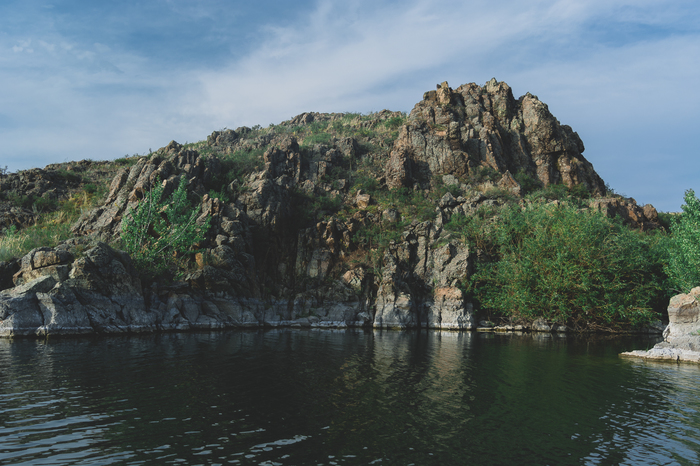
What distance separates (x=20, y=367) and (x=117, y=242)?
36.1 m

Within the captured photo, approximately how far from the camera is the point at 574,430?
1383 centimetres

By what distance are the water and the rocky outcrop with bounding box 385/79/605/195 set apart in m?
60.7

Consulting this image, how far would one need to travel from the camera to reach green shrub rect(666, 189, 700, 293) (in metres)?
37.3

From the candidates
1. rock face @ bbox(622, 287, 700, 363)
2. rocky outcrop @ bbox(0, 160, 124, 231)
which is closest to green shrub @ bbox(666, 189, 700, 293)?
rock face @ bbox(622, 287, 700, 363)

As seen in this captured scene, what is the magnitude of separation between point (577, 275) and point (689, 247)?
12.7 m

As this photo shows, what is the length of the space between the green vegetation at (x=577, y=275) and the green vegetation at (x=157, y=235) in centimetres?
3823

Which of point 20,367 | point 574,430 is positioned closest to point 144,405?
point 20,367

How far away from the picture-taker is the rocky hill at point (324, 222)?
39794 millimetres

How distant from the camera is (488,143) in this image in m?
84.6

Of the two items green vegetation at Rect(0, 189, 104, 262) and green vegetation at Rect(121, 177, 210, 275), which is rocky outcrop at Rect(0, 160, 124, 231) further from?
green vegetation at Rect(121, 177, 210, 275)

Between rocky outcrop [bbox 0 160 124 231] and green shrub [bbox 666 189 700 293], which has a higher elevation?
rocky outcrop [bbox 0 160 124 231]

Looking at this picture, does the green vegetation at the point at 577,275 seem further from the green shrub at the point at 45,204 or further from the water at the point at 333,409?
the green shrub at the point at 45,204

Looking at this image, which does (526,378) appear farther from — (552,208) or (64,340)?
(552,208)

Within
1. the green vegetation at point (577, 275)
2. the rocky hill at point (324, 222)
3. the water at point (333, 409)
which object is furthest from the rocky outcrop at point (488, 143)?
the water at point (333, 409)
